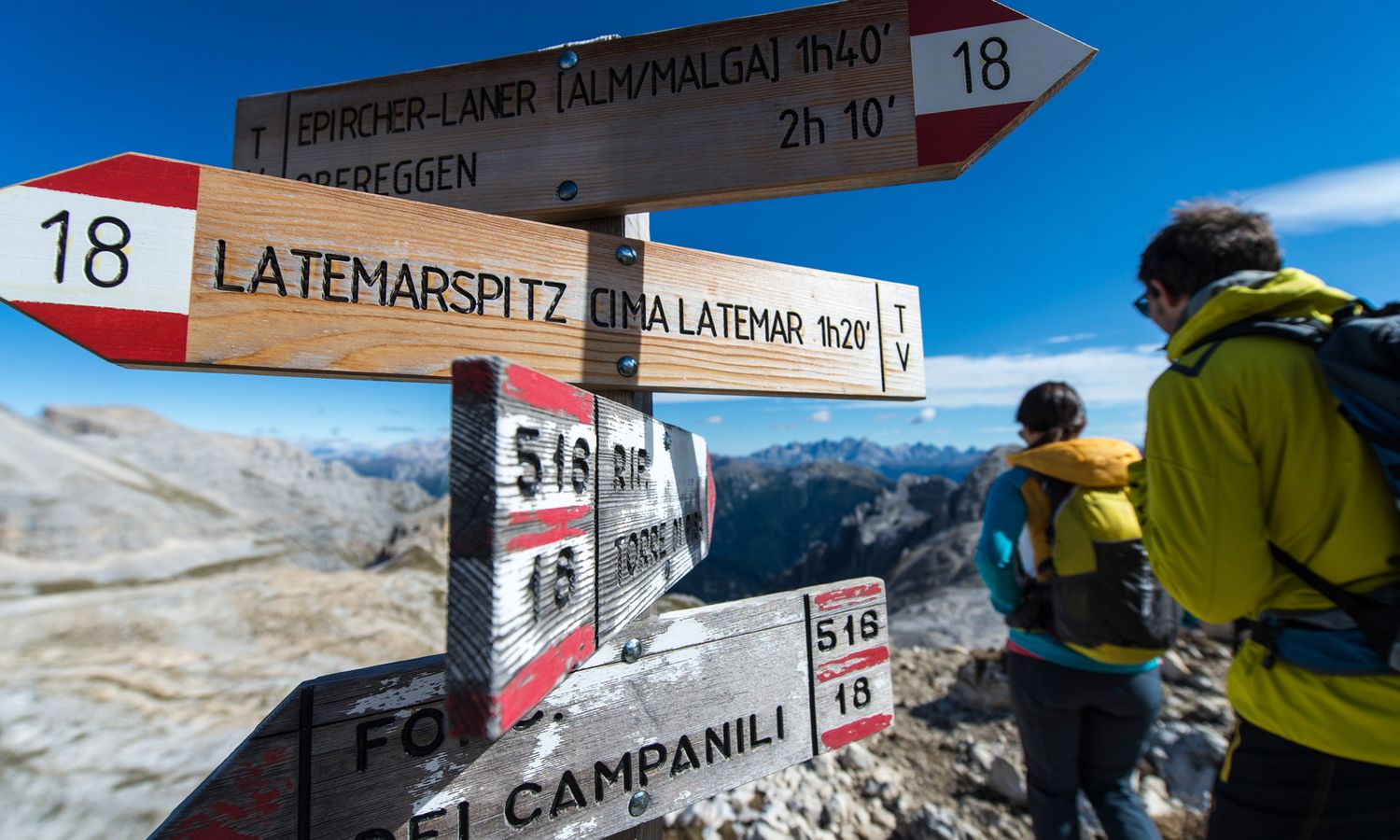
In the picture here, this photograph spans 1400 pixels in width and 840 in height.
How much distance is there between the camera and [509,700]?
0.74m

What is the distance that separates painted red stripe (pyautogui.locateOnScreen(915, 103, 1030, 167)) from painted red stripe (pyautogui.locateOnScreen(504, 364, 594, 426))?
1.21 metres

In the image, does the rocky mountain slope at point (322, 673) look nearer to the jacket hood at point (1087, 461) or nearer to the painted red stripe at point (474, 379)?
the jacket hood at point (1087, 461)

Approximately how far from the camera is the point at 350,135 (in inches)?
73.4

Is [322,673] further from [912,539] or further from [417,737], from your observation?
[912,539]

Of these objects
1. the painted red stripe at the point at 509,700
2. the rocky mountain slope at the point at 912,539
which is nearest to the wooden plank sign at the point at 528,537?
the painted red stripe at the point at 509,700

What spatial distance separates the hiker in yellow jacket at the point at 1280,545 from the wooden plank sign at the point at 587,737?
3.49 ft

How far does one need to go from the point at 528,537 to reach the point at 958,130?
1551 mm

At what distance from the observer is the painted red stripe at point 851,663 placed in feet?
5.89

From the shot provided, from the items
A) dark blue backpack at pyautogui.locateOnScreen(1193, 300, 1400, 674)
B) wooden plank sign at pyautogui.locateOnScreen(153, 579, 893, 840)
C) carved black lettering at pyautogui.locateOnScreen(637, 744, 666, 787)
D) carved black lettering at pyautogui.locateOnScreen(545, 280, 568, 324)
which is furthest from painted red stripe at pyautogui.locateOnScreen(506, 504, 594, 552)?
dark blue backpack at pyautogui.locateOnScreen(1193, 300, 1400, 674)

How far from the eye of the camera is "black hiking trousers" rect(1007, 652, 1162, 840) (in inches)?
111

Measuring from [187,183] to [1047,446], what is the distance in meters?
3.60

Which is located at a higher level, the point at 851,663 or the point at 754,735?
the point at 851,663

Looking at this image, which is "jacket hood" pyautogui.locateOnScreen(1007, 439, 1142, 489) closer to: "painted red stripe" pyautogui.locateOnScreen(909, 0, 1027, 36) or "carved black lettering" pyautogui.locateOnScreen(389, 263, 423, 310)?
"painted red stripe" pyautogui.locateOnScreen(909, 0, 1027, 36)

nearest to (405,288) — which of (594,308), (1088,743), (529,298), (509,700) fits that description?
(529,298)
